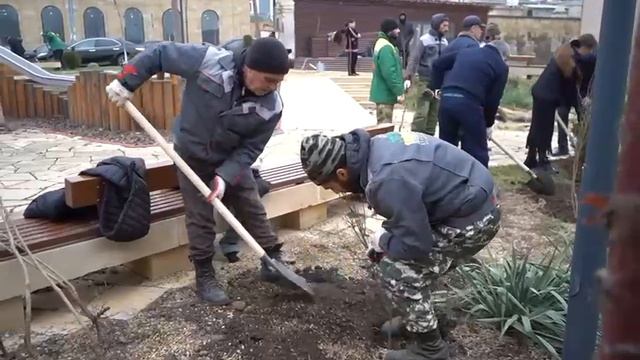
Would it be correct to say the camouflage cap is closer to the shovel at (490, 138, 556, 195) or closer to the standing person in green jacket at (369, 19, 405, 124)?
the shovel at (490, 138, 556, 195)

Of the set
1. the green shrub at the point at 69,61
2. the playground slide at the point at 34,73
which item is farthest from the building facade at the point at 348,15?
the playground slide at the point at 34,73

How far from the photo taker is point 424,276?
9.25ft

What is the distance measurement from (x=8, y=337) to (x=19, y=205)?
2.74m

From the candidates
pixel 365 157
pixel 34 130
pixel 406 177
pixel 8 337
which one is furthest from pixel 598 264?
pixel 34 130

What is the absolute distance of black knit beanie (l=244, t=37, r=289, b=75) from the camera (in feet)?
10.5

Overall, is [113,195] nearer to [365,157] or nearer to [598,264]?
[365,157]

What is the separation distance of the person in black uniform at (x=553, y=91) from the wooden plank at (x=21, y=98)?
8.67 metres

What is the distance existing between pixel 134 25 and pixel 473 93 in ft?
131

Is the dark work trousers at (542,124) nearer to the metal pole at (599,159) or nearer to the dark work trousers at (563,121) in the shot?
the dark work trousers at (563,121)

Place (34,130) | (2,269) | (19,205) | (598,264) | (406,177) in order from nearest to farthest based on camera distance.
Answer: (598,264) < (406,177) < (2,269) < (19,205) < (34,130)

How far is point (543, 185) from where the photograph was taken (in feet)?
19.7

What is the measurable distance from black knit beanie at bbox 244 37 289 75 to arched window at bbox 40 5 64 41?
1565 inches

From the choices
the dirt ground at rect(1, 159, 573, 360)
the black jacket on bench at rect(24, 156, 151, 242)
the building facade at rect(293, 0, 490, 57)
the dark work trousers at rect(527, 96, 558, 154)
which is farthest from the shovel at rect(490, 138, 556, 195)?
the building facade at rect(293, 0, 490, 57)

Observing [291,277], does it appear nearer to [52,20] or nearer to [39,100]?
[39,100]
